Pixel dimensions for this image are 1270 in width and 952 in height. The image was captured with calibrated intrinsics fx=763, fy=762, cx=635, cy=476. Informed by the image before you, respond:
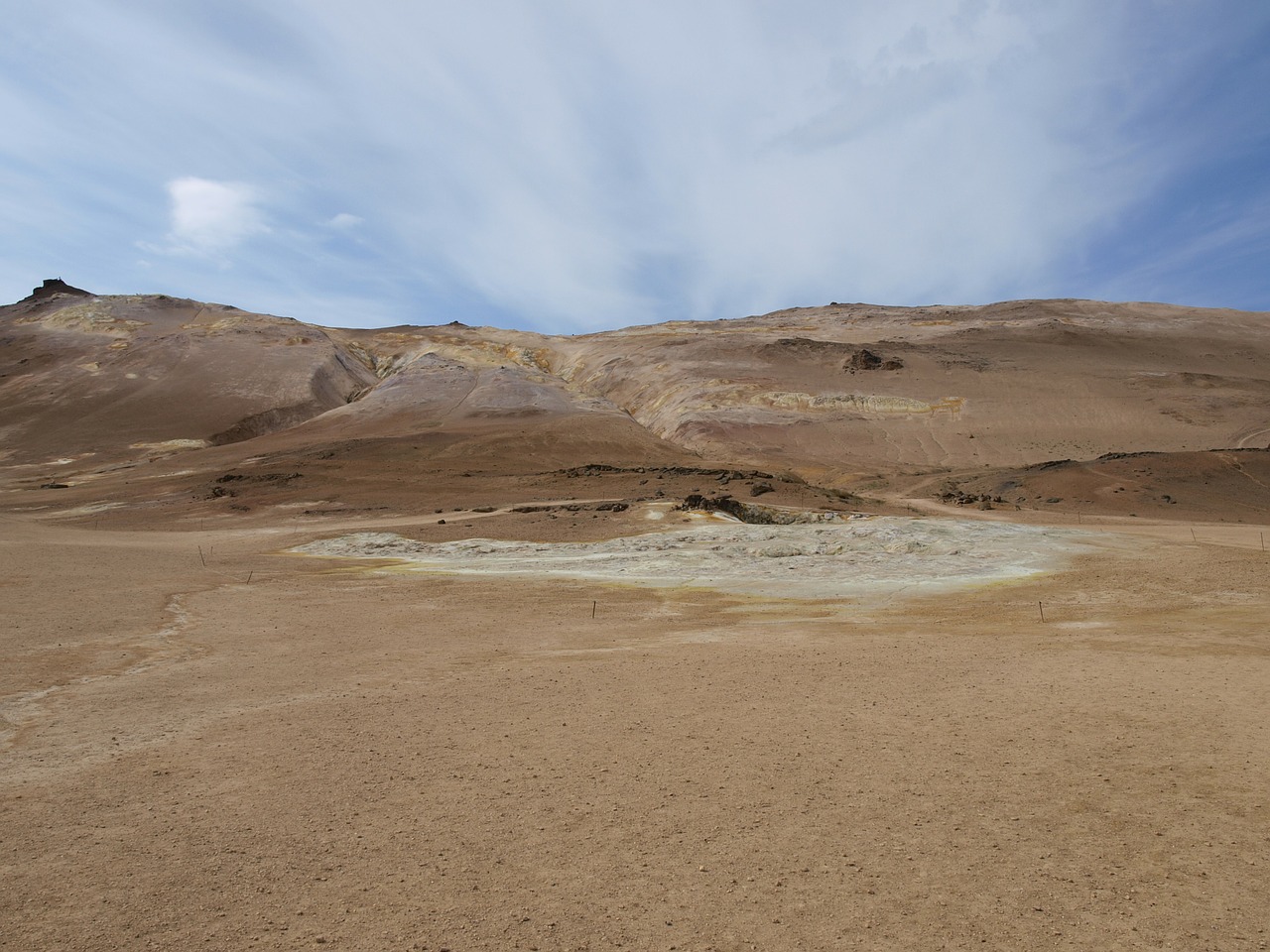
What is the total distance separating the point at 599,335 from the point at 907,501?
88.6 metres

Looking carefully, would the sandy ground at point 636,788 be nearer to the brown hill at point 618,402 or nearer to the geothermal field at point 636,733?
the geothermal field at point 636,733

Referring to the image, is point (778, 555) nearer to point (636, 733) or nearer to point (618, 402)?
point (636, 733)

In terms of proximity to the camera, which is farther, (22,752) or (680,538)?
(680,538)

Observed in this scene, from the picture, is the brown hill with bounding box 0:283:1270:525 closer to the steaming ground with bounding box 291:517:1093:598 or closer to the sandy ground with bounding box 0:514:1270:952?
the steaming ground with bounding box 291:517:1093:598

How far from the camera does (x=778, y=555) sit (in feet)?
78.4

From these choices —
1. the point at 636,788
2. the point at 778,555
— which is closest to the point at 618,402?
the point at 778,555

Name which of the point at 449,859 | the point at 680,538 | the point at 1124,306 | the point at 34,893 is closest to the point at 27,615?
the point at 34,893

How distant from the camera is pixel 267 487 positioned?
44531 mm

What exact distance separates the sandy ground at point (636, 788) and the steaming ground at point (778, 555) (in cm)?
727

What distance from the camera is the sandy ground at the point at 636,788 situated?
4246mm

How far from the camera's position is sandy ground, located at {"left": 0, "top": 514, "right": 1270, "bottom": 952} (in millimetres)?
4246

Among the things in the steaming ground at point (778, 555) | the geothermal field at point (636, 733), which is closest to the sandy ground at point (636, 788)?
the geothermal field at point (636, 733)

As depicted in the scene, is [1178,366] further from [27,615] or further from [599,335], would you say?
[27,615]

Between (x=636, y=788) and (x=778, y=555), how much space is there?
18.4 m
